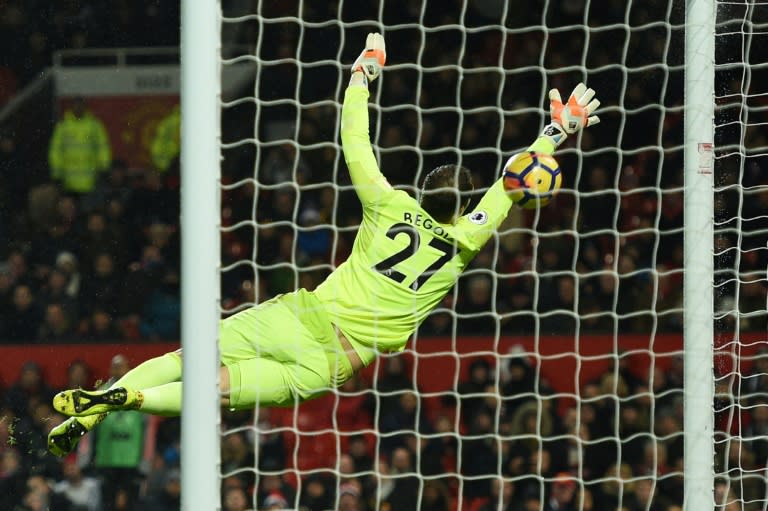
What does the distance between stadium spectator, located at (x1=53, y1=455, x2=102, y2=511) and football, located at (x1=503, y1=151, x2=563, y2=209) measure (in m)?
4.79

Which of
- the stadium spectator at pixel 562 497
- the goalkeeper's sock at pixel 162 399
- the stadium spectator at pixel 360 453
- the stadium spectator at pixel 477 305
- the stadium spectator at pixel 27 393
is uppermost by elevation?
the stadium spectator at pixel 477 305

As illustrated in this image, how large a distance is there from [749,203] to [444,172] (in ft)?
12.7

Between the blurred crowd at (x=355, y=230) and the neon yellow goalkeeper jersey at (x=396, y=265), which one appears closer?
the neon yellow goalkeeper jersey at (x=396, y=265)

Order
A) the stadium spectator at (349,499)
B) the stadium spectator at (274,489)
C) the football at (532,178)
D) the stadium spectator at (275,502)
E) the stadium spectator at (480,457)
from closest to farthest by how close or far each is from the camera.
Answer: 1. the football at (532,178)
2. the stadium spectator at (275,502)
3. the stadium spectator at (349,499)
4. the stadium spectator at (274,489)
5. the stadium spectator at (480,457)

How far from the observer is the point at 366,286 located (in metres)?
4.75

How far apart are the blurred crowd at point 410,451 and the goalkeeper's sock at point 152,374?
8.29ft

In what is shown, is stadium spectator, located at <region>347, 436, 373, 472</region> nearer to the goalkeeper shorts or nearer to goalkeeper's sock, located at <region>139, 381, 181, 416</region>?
the goalkeeper shorts

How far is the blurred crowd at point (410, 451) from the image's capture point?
24.4ft

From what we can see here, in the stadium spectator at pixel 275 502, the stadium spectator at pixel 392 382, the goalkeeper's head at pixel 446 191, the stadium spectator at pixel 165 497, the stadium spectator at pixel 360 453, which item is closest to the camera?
the goalkeeper's head at pixel 446 191

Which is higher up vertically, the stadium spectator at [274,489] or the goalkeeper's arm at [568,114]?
the goalkeeper's arm at [568,114]

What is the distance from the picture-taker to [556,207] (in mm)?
8328

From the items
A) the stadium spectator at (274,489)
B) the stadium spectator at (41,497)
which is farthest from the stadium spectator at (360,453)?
the stadium spectator at (41,497)

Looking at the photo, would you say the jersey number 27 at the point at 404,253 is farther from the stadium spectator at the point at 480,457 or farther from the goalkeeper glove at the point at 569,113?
the stadium spectator at the point at 480,457

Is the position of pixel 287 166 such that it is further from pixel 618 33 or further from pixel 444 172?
pixel 444 172
